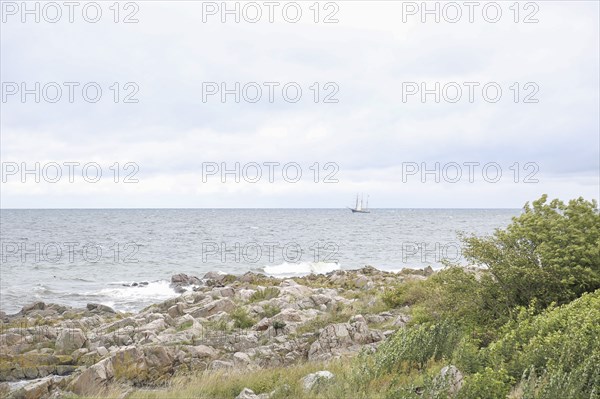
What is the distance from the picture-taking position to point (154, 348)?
14031 mm

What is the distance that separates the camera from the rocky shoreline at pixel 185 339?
12.8 meters

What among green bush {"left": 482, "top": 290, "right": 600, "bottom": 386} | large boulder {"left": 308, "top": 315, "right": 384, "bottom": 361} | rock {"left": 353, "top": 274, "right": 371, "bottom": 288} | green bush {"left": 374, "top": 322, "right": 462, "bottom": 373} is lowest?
rock {"left": 353, "top": 274, "right": 371, "bottom": 288}

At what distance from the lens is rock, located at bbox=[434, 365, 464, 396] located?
782 cm

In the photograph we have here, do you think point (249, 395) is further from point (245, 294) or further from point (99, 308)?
point (99, 308)

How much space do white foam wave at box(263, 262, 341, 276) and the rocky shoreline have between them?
1765 cm

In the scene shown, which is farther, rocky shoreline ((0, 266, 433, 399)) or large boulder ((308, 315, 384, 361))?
large boulder ((308, 315, 384, 361))

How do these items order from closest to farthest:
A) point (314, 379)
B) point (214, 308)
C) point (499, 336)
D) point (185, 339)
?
point (314, 379)
point (499, 336)
point (185, 339)
point (214, 308)

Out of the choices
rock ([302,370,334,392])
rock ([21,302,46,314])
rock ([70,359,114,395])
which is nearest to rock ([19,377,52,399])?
rock ([70,359,114,395])

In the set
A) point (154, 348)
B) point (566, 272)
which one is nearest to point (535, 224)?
point (566, 272)

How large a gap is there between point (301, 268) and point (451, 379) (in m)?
36.9

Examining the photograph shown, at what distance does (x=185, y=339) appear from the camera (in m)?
16.2

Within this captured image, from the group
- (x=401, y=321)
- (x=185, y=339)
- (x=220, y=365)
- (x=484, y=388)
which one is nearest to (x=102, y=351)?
(x=185, y=339)

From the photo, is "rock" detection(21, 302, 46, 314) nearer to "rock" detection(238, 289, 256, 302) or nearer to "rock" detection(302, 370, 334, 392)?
"rock" detection(238, 289, 256, 302)

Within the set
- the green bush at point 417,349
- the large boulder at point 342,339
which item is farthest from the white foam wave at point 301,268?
the green bush at point 417,349
